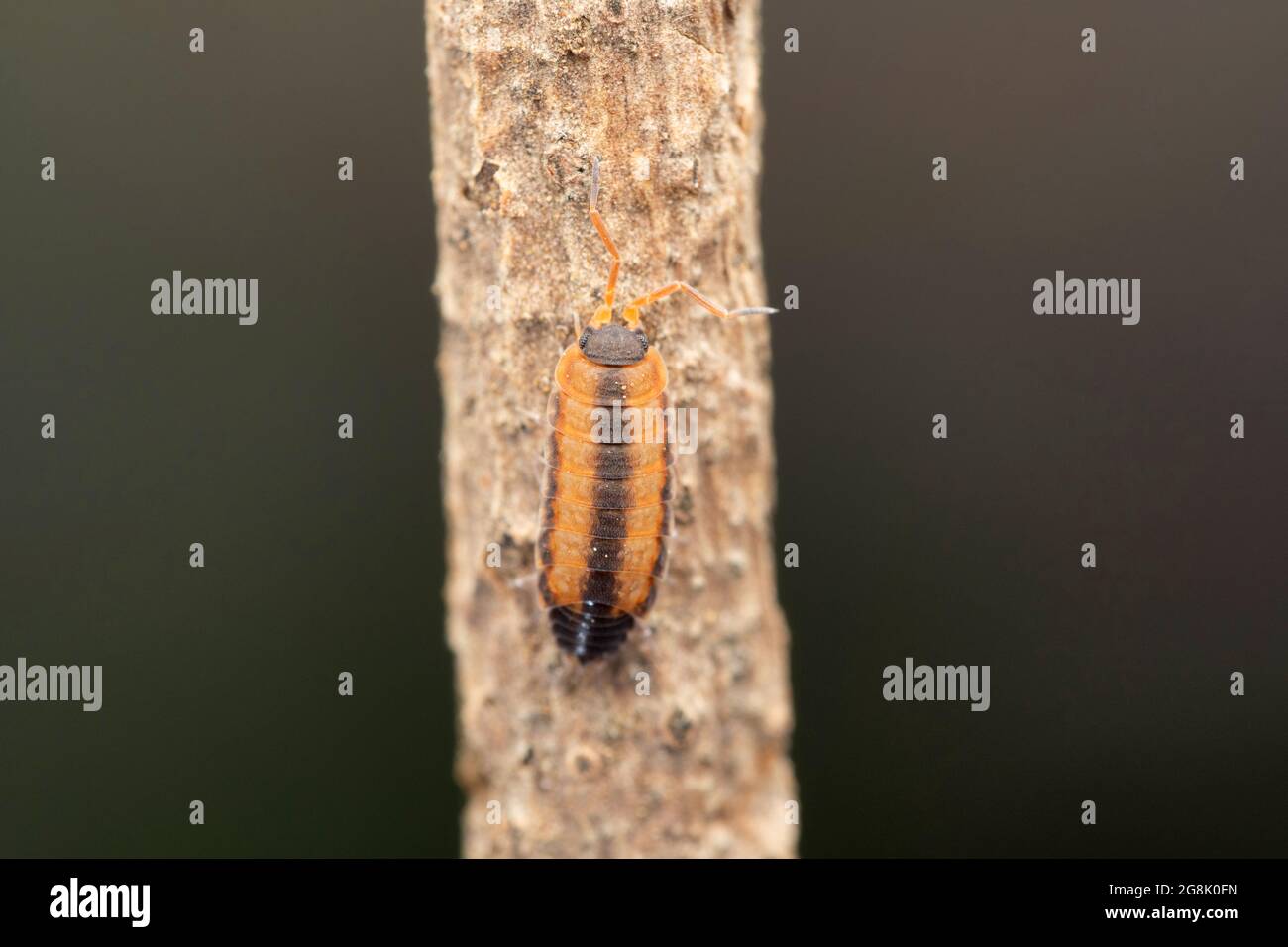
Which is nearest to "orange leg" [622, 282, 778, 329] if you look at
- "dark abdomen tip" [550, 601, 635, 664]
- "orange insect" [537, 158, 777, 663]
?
"orange insect" [537, 158, 777, 663]

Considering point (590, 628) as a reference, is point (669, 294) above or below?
above

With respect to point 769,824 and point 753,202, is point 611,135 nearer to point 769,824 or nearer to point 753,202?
point 753,202

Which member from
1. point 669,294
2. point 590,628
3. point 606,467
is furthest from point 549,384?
point 590,628

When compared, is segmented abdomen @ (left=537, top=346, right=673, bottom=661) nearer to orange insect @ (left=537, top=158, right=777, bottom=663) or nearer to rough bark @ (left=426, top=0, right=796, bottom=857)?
orange insect @ (left=537, top=158, right=777, bottom=663)

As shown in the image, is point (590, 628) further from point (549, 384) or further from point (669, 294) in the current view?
point (669, 294)

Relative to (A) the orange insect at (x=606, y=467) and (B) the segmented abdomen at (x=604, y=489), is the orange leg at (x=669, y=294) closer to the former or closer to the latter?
(A) the orange insect at (x=606, y=467)

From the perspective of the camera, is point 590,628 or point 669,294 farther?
point 590,628
